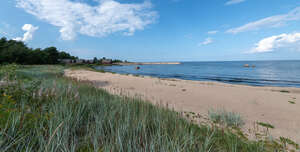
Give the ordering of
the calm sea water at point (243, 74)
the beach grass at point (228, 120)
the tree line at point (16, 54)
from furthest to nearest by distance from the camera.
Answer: the tree line at point (16, 54), the calm sea water at point (243, 74), the beach grass at point (228, 120)

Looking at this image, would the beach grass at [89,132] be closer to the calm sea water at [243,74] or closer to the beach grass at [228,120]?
the beach grass at [228,120]

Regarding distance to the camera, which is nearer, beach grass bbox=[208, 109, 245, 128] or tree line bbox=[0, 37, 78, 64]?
beach grass bbox=[208, 109, 245, 128]

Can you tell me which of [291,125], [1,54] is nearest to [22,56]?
[1,54]

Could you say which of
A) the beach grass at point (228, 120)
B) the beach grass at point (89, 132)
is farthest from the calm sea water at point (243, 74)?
the beach grass at point (89, 132)

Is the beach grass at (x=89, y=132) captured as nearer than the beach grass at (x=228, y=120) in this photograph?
Yes

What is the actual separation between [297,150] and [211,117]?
76.6 inches

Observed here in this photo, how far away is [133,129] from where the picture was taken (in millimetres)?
2023

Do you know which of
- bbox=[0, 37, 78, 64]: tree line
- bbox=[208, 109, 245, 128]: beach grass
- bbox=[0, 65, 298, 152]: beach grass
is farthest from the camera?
bbox=[0, 37, 78, 64]: tree line

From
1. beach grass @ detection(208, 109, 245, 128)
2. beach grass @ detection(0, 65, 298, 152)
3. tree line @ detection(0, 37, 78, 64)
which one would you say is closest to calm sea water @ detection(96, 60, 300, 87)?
beach grass @ detection(208, 109, 245, 128)

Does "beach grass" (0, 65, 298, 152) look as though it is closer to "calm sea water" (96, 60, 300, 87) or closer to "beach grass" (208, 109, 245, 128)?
"beach grass" (208, 109, 245, 128)

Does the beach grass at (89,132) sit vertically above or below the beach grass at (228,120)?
above

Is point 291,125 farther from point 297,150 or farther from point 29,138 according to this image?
point 29,138

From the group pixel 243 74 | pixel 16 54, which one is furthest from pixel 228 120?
pixel 16 54

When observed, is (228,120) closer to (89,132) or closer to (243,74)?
(89,132)
